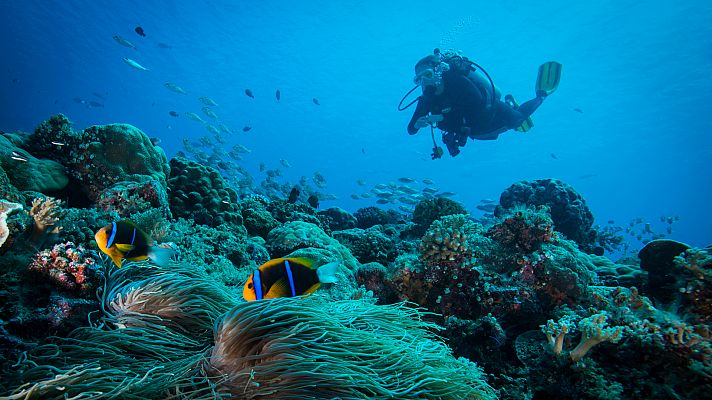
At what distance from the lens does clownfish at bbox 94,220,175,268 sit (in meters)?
2.36

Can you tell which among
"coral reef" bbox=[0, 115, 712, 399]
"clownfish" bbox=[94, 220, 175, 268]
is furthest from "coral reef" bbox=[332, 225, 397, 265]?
"clownfish" bbox=[94, 220, 175, 268]

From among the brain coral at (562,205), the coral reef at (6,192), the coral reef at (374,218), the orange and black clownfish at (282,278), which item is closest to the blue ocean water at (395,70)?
the coral reef at (374,218)

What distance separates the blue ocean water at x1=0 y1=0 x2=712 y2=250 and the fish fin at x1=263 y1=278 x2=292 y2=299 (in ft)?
78.7

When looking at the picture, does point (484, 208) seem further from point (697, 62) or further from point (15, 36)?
point (15, 36)

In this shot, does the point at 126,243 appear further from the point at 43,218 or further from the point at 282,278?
the point at 43,218

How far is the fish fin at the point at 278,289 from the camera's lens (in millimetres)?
2176

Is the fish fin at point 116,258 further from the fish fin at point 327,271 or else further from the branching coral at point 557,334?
the branching coral at point 557,334

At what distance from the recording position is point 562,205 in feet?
38.1

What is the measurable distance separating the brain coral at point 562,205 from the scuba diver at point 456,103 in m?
2.88

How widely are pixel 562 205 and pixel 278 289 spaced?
A: 12417mm

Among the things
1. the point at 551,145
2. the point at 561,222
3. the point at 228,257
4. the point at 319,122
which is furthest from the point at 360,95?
the point at 228,257

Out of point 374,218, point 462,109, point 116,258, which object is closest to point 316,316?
point 116,258

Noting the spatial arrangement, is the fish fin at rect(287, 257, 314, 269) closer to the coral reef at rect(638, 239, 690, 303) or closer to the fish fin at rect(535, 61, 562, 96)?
the coral reef at rect(638, 239, 690, 303)

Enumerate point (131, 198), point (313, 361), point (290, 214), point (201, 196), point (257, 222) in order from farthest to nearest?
point (290, 214)
point (257, 222)
point (201, 196)
point (131, 198)
point (313, 361)
